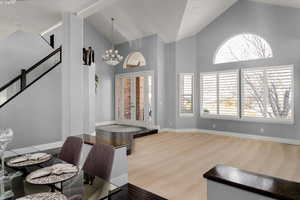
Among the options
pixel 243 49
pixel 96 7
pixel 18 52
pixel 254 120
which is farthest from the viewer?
pixel 243 49

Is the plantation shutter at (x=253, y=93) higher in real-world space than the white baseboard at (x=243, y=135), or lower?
higher

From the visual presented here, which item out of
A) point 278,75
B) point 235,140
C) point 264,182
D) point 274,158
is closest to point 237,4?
point 278,75

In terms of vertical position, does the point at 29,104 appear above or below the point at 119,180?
above

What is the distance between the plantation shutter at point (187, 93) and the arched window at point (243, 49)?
46.5 inches

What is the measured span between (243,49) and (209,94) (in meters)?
1.89

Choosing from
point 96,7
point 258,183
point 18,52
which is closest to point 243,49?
point 96,7

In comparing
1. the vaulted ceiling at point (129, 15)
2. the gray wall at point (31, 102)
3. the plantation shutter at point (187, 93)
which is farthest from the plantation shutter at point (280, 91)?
the gray wall at point (31, 102)

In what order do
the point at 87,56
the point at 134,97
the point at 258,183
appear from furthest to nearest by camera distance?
the point at 134,97
the point at 87,56
the point at 258,183

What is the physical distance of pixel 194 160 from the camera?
149 inches

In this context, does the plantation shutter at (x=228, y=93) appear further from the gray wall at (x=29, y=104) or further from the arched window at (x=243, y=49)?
the gray wall at (x=29, y=104)

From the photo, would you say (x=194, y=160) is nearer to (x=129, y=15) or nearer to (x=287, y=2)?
(x=287, y=2)

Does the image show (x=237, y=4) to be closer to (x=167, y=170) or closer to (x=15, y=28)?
(x=167, y=170)

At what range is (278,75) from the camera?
17.3 feet

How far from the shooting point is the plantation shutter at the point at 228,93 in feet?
19.7
